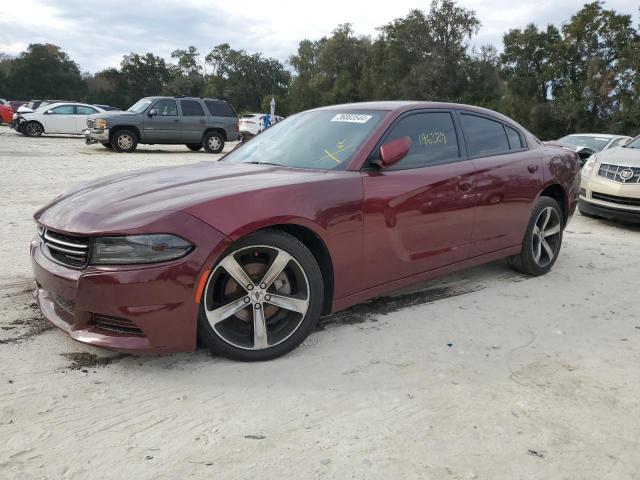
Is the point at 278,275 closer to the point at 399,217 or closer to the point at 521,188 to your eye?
the point at 399,217

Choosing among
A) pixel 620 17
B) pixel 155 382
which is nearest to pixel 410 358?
pixel 155 382

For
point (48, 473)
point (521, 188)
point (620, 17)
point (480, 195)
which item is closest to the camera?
point (48, 473)

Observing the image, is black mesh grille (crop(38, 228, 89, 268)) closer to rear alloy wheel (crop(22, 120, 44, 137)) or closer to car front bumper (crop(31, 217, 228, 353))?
car front bumper (crop(31, 217, 228, 353))

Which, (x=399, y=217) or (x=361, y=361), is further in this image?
(x=399, y=217)

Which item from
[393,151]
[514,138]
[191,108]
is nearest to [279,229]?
[393,151]

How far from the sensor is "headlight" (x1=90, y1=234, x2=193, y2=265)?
2.70m

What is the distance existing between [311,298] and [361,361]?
1.49 feet

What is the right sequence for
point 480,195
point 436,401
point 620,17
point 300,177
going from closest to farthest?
point 436,401
point 300,177
point 480,195
point 620,17

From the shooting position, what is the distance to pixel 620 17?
114 ft

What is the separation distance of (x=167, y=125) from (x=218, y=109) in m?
2.08

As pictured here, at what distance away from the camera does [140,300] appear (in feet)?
8.75

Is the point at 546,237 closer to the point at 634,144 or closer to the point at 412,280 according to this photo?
the point at 412,280

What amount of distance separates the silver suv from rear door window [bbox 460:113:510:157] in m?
14.2

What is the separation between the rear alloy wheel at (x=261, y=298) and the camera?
9.58ft
